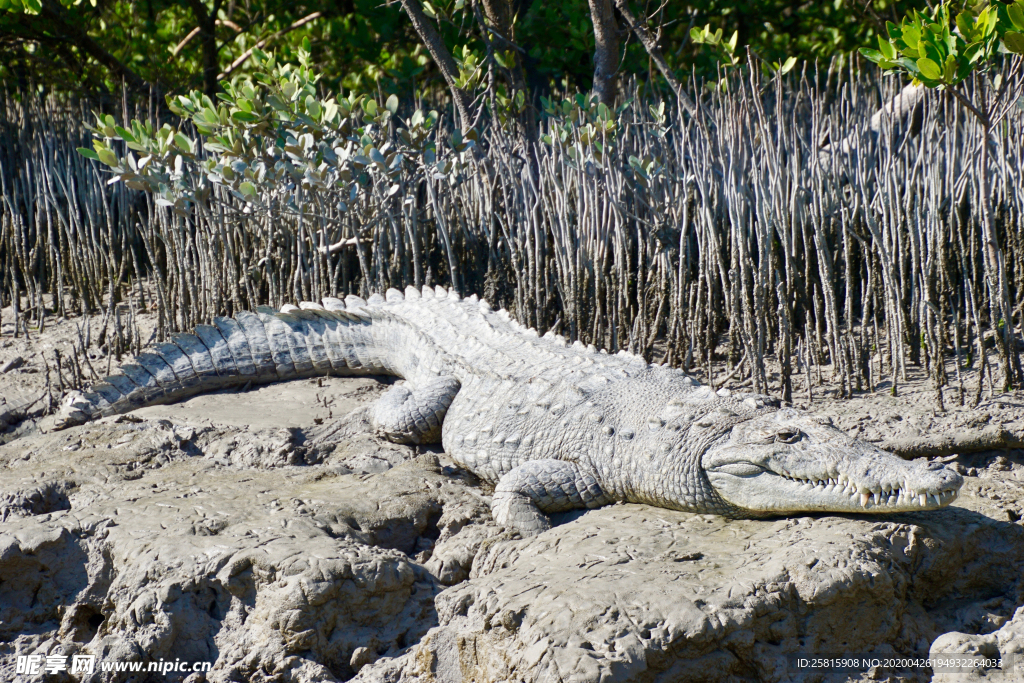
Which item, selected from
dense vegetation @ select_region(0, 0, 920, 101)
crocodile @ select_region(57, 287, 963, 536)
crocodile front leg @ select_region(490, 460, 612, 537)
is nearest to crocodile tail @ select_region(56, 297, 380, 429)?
crocodile @ select_region(57, 287, 963, 536)

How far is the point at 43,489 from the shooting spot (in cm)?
343

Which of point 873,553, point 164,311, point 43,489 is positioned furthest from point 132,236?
point 873,553

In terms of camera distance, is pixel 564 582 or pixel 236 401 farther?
pixel 236 401

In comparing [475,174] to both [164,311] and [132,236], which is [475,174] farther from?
[132,236]

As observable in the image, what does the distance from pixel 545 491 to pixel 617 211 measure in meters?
1.85

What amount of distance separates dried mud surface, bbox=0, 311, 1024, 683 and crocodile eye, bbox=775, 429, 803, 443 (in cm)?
27

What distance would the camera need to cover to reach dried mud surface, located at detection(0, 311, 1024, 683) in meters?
2.43

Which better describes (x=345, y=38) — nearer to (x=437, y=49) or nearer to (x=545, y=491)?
(x=437, y=49)

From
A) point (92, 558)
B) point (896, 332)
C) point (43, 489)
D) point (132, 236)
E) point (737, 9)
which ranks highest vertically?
point (737, 9)

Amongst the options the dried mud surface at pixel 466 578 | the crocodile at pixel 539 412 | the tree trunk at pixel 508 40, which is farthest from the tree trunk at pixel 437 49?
the dried mud surface at pixel 466 578

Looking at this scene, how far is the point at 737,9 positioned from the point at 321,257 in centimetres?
549

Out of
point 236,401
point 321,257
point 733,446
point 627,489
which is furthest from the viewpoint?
point 321,257

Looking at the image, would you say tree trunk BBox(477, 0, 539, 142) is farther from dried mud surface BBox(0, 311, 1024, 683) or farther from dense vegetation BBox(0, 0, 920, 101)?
dried mud surface BBox(0, 311, 1024, 683)

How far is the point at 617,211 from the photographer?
14.8ft
